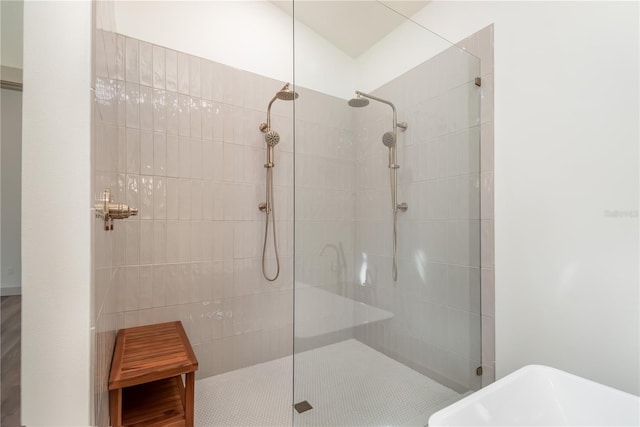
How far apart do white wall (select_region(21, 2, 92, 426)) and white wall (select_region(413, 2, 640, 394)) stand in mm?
1784

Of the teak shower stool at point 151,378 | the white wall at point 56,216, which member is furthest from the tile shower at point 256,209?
the white wall at point 56,216

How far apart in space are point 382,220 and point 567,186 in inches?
32.7

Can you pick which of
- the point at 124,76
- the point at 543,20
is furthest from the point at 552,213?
the point at 124,76

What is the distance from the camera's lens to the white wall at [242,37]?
1.54 meters

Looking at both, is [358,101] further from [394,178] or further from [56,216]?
[56,216]

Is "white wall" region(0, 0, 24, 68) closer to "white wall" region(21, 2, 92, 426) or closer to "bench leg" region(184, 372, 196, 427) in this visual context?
"white wall" region(21, 2, 92, 426)

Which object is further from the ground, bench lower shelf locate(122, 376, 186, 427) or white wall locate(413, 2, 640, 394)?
white wall locate(413, 2, 640, 394)

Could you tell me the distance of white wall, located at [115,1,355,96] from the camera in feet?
5.04

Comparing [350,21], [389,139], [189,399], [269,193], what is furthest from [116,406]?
[350,21]

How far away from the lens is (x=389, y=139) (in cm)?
161

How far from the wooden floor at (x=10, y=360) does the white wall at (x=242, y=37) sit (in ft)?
4.22

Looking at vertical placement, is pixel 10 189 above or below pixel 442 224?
above

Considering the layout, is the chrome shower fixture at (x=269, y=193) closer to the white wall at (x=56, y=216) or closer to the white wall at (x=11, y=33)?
the white wall at (x=56, y=216)

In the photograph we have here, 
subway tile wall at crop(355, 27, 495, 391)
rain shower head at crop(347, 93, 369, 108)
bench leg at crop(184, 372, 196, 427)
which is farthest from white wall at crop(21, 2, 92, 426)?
subway tile wall at crop(355, 27, 495, 391)
